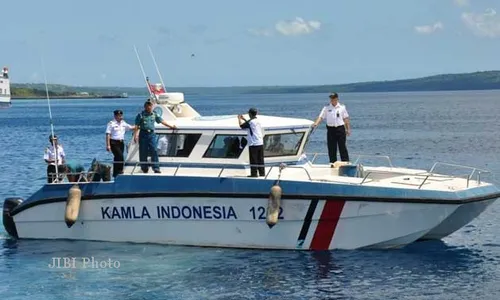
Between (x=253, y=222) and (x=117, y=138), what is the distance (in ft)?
11.4

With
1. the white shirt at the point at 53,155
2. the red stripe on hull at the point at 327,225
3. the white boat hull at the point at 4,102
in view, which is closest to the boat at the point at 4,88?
the white boat hull at the point at 4,102

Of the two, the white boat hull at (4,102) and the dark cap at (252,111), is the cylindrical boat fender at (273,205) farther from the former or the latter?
the white boat hull at (4,102)

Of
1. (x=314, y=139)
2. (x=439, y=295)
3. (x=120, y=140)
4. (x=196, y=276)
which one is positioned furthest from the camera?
(x=314, y=139)

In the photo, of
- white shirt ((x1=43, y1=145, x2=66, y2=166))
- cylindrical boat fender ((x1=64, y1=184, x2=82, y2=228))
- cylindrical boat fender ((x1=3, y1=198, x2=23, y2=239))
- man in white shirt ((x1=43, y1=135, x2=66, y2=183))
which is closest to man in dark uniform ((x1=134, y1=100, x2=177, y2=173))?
cylindrical boat fender ((x1=64, y1=184, x2=82, y2=228))

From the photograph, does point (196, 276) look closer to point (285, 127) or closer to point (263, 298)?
point (263, 298)

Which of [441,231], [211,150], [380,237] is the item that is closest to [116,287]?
[211,150]

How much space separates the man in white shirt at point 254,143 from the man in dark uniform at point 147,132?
1631 millimetres

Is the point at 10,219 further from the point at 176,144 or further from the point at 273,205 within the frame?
the point at 273,205

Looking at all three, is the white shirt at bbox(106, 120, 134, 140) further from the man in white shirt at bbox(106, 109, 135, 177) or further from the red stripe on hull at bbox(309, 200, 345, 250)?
the red stripe on hull at bbox(309, 200, 345, 250)

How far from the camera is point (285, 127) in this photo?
1762 centimetres

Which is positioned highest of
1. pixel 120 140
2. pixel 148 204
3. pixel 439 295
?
pixel 120 140

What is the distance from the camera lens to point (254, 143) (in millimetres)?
16953

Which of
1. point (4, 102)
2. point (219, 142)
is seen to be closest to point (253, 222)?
point (219, 142)

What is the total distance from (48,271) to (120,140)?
10.6 feet
